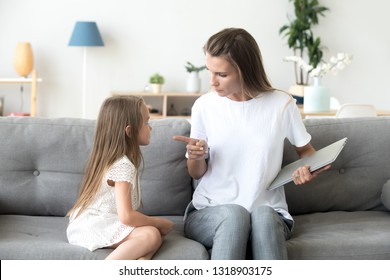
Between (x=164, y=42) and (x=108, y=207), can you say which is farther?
(x=164, y=42)

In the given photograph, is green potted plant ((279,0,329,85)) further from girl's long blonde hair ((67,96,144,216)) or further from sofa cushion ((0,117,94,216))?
girl's long blonde hair ((67,96,144,216))

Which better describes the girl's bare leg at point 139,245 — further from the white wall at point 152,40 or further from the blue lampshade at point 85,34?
the white wall at point 152,40

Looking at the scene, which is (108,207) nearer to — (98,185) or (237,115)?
(98,185)

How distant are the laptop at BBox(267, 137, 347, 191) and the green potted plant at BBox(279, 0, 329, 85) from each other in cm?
401

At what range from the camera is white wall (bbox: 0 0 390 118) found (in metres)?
6.38

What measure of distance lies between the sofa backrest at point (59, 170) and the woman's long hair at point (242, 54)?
0.44m

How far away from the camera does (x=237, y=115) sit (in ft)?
8.48

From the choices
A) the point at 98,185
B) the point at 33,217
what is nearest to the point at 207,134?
the point at 98,185

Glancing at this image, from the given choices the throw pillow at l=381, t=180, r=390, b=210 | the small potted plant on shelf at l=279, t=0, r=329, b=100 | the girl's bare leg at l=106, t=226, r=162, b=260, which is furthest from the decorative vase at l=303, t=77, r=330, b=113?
the girl's bare leg at l=106, t=226, r=162, b=260

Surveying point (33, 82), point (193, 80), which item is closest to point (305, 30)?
point (193, 80)

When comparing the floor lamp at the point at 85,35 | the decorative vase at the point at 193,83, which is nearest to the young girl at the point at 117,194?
the floor lamp at the point at 85,35

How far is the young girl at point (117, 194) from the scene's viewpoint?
2352 mm

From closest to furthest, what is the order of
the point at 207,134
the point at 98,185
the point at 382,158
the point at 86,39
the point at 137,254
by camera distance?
the point at 137,254 → the point at 98,185 → the point at 207,134 → the point at 382,158 → the point at 86,39

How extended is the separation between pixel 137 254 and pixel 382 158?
1.19 meters
